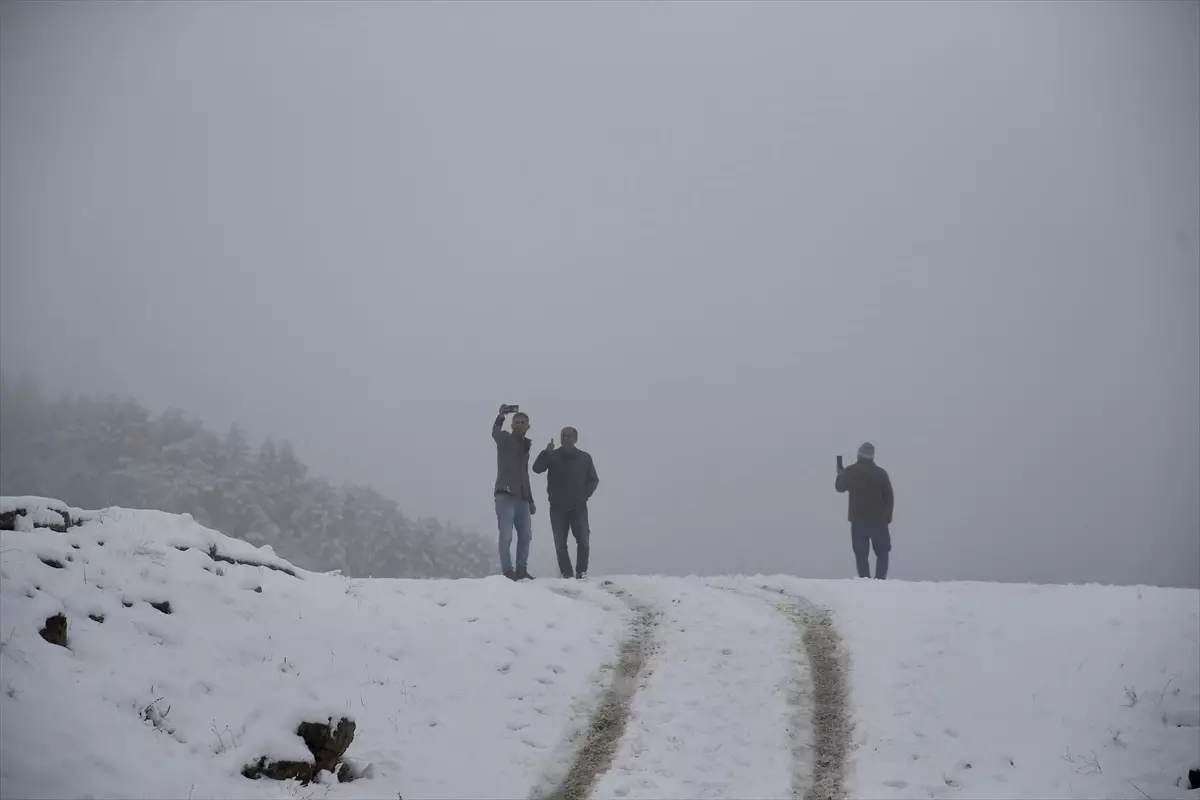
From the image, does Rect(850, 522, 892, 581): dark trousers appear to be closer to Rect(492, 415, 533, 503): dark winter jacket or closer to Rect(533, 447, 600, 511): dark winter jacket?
Rect(533, 447, 600, 511): dark winter jacket

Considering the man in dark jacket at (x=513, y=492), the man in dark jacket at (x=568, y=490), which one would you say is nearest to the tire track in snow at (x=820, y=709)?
the man in dark jacket at (x=568, y=490)

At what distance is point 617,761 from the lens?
30.5ft

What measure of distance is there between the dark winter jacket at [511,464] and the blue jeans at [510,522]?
5.6 inches

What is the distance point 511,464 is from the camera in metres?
16.2

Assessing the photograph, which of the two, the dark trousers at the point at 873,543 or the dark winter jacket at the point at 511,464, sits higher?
the dark winter jacket at the point at 511,464

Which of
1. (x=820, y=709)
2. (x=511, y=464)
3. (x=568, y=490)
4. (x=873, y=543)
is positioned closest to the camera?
(x=820, y=709)

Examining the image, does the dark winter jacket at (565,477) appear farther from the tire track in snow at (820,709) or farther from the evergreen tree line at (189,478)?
the evergreen tree line at (189,478)

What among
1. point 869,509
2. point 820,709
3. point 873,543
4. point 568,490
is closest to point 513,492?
point 568,490

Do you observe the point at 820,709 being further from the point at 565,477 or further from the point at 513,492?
the point at 565,477

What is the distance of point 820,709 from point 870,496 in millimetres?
8545

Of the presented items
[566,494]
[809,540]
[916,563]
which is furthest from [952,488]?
[566,494]

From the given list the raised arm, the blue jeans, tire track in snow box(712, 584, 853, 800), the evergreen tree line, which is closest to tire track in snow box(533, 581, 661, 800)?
tire track in snow box(712, 584, 853, 800)

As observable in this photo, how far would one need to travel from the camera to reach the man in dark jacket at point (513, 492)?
16219 mm

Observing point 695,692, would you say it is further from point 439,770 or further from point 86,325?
point 86,325
